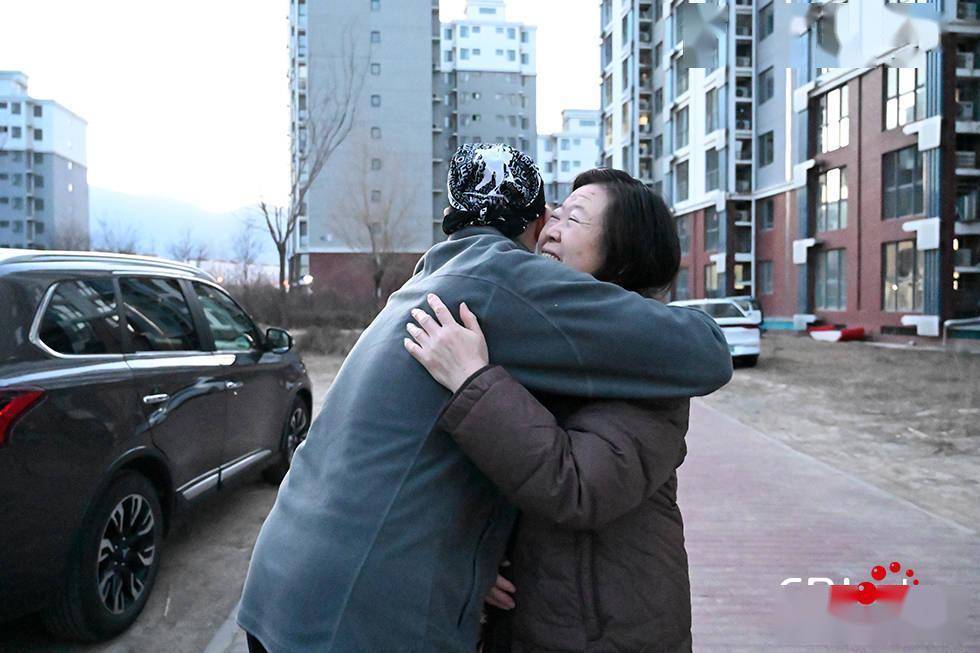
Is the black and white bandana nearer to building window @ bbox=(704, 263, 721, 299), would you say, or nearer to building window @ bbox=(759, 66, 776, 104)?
building window @ bbox=(759, 66, 776, 104)

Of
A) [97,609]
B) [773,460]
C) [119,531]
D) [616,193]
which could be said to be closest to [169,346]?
Answer: [119,531]

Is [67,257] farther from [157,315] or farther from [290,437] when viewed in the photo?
[290,437]

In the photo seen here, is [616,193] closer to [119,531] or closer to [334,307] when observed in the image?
[119,531]

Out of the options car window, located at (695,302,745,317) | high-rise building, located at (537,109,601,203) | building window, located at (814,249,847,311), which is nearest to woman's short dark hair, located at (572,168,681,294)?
car window, located at (695,302,745,317)

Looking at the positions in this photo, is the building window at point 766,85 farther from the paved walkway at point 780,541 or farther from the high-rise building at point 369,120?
the paved walkway at point 780,541

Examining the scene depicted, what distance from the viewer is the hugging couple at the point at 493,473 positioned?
52.6 inches

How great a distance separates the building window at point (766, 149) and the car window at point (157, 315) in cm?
4060

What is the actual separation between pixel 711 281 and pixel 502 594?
153 ft

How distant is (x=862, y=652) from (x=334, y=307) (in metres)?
27.0

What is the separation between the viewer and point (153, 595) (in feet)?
14.5

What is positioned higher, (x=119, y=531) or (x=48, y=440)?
(x=48, y=440)

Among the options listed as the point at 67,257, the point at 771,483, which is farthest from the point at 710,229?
the point at 67,257

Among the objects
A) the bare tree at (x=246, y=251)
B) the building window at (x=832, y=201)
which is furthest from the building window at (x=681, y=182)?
the bare tree at (x=246, y=251)

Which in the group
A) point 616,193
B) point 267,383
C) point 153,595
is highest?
point 616,193
